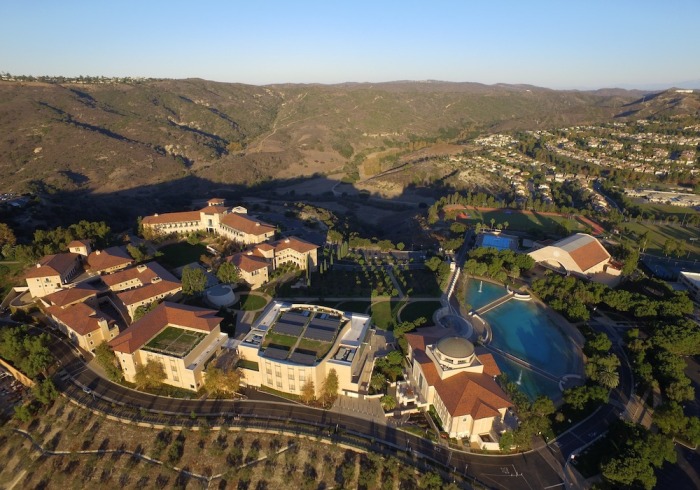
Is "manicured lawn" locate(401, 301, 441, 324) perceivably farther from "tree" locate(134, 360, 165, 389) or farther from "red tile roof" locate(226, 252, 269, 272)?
"tree" locate(134, 360, 165, 389)

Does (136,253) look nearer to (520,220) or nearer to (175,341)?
(175,341)

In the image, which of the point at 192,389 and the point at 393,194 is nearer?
the point at 192,389

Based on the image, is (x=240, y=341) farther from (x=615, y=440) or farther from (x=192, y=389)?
(x=615, y=440)

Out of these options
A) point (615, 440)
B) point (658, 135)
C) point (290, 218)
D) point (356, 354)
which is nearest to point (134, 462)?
point (356, 354)

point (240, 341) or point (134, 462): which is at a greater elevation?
point (240, 341)

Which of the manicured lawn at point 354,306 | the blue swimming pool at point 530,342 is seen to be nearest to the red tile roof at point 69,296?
the manicured lawn at point 354,306

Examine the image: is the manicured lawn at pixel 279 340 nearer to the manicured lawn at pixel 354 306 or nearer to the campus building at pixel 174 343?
the campus building at pixel 174 343
